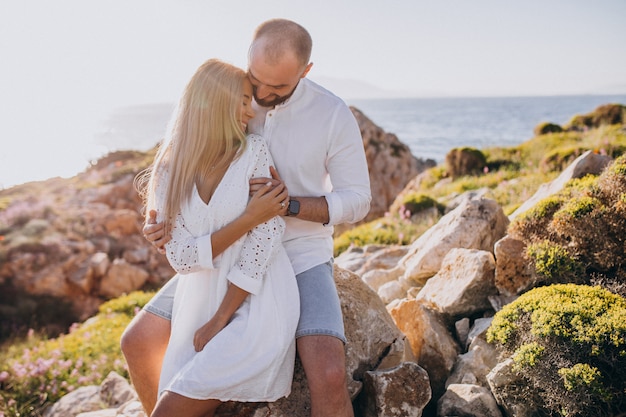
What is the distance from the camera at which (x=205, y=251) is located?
10.2ft

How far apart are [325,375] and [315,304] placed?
45 centimetres

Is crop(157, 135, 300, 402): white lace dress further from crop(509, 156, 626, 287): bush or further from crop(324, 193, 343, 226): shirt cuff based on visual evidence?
crop(509, 156, 626, 287): bush

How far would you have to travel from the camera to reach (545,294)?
3861 millimetres

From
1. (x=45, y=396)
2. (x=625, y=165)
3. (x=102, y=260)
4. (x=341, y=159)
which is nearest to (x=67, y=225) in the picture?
(x=102, y=260)

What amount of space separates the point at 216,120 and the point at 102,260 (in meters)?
10.3

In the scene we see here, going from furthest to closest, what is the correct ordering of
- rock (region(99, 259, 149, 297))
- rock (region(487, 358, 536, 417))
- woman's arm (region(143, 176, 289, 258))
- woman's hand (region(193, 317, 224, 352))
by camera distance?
rock (region(99, 259, 149, 297))
rock (region(487, 358, 536, 417))
woman's arm (region(143, 176, 289, 258))
woman's hand (region(193, 317, 224, 352))

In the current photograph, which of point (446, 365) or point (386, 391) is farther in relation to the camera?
point (446, 365)

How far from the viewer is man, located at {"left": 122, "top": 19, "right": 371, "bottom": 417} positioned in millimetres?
3051

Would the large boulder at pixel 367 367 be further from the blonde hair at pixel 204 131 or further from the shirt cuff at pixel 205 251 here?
the blonde hair at pixel 204 131

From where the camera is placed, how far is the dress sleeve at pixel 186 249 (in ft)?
10.2

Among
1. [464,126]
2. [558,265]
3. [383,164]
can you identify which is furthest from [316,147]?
[464,126]

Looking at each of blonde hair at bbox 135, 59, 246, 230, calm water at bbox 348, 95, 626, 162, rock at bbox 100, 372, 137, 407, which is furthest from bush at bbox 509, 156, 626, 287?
calm water at bbox 348, 95, 626, 162

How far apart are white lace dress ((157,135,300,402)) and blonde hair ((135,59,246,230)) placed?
0.29ft

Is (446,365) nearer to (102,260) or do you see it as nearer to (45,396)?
(45,396)
